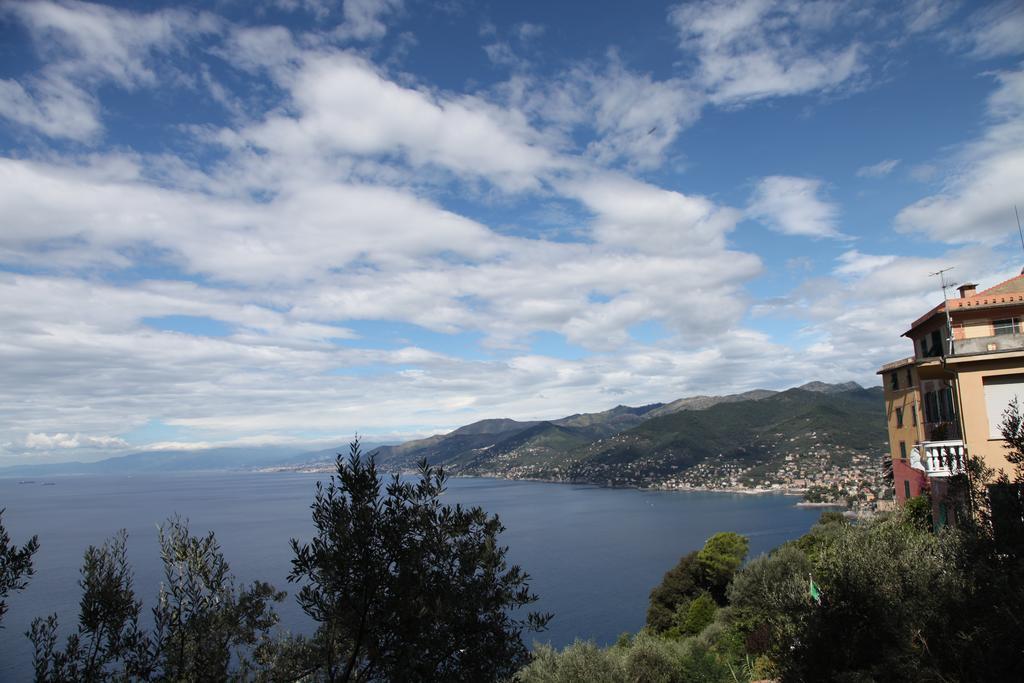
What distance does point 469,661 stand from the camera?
7.03 metres

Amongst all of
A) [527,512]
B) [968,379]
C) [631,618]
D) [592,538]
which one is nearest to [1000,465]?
[968,379]

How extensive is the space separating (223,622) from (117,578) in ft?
5.81

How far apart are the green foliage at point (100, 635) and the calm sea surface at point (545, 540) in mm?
41792

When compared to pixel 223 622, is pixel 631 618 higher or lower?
lower

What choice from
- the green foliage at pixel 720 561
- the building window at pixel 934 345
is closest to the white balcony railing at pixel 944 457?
the building window at pixel 934 345

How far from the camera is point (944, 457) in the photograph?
17.2m

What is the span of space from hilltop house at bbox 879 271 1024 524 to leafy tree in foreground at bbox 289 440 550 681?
9.40 m

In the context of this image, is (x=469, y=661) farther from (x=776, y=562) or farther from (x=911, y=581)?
(x=776, y=562)

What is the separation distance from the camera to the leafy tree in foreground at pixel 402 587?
22.4ft

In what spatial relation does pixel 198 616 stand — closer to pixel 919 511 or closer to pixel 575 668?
pixel 575 668

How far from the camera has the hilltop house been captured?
16266mm

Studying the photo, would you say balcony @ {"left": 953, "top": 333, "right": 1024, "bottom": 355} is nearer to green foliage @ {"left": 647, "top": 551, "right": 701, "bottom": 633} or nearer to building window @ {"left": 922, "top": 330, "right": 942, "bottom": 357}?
building window @ {"left": 922, "top": 330, "right": 942, "bottom": 357}

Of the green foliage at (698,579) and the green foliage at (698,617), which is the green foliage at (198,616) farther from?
the green foliage at (698,579)

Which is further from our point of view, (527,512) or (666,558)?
(527,512)
